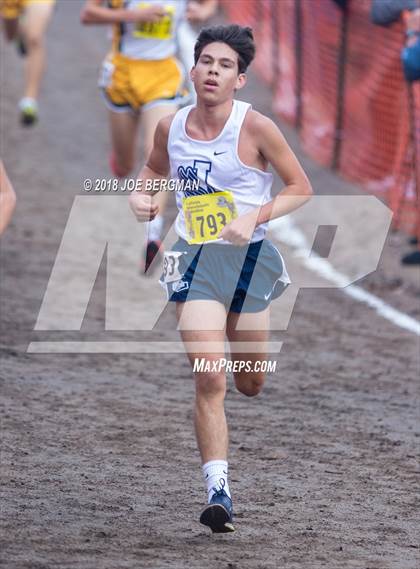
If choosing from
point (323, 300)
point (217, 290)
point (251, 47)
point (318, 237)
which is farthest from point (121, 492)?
point (318, 237)

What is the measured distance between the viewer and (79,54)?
63.7 ft

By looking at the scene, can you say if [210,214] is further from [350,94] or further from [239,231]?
[350,94]

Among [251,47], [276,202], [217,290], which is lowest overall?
[217,290]

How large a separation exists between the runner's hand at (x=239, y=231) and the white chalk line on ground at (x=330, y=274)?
12.6 ft

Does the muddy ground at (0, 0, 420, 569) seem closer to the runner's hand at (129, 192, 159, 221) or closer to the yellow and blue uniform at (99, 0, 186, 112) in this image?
the runner's hand at (129, 192, 159, 221)

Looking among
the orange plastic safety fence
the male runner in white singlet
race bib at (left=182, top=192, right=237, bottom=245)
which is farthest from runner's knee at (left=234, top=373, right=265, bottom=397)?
the orange plastic safety fence

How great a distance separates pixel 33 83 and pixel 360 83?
3.14 metres

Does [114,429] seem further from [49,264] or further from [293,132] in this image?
[293,132]

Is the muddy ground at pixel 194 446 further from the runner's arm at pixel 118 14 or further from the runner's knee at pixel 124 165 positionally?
the runner's arm at pixel 118 14

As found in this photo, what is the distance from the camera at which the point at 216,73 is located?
17.5 ft

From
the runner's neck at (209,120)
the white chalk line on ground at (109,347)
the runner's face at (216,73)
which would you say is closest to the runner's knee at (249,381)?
the runner's neck at (209,120)

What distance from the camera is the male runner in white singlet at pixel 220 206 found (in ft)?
17.3

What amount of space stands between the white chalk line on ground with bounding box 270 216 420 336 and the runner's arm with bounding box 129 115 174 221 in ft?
11.8

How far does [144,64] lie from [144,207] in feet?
14.9
